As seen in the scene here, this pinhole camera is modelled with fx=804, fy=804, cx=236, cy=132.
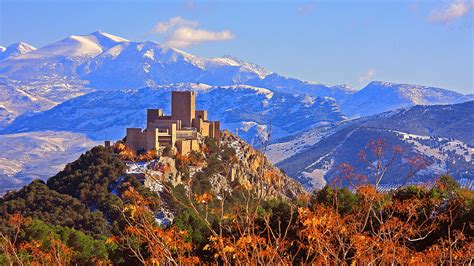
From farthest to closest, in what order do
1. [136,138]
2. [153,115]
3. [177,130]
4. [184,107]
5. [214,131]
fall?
1. [214,131]
2. [153,115]
3. [184,107]
4. [177,130]
5. [136,138]

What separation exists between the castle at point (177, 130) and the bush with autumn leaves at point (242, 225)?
1.32m

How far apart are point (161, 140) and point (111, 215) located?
892cm

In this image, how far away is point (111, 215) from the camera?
1875 inches

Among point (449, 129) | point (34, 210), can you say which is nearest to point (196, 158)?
point (34, 210)

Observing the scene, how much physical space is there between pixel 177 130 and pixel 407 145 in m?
99.3

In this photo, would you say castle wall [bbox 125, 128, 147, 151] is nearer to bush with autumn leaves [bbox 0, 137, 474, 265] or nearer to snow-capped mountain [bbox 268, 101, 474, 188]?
bush with autumn leaves [bbox 0, 137, 474, 265]

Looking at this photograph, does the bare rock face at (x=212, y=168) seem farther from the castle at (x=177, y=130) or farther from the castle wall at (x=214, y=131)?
the castle at (x=177, y=130)

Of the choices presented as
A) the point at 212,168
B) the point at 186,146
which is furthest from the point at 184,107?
the point at 212,168

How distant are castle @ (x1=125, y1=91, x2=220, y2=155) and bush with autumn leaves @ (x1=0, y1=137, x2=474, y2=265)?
4.32 ft

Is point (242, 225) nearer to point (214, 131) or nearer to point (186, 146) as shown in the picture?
point (186, 146)

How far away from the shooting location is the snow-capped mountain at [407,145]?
139m

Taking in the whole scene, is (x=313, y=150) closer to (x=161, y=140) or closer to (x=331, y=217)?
(x=161, y=140)

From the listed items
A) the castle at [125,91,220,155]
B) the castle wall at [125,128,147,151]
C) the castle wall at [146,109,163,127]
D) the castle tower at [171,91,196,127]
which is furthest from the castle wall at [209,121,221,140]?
the castle wall at [125,128,147,151]

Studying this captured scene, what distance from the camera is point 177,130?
57344 mm
